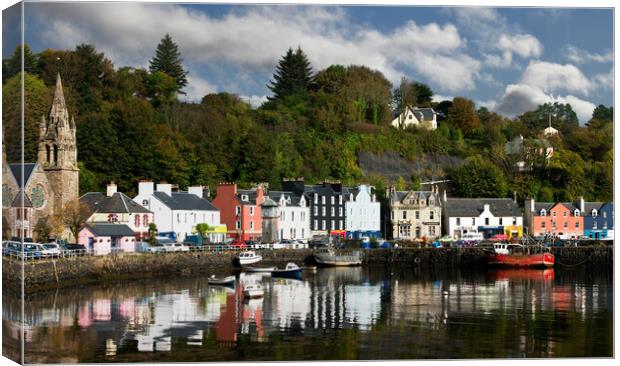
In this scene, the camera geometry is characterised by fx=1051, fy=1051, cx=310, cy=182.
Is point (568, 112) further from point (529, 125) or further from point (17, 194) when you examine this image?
point (17, 194)

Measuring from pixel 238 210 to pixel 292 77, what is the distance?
26.4ft

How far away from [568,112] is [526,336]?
830 inches

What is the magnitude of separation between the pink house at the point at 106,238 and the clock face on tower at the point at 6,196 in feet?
48.4

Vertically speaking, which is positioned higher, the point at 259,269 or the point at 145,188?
the point at 145,188

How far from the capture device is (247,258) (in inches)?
1443

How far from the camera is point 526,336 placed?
61.5 feet

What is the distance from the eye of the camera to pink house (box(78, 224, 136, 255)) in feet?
101

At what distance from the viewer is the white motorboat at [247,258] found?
36481 mm

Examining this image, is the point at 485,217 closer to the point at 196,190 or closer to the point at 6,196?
the point at 196,190

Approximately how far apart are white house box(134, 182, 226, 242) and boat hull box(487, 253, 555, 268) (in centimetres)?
1061

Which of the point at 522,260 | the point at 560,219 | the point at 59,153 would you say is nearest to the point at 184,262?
the point at 59,153

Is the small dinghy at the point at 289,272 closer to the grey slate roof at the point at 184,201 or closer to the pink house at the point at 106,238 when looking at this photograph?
the pink house at the point at 106,238

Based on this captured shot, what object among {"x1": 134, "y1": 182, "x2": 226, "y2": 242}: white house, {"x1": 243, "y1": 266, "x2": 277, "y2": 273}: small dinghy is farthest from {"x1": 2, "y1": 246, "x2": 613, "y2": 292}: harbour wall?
{"x1": 134, "y1": 182, "x2": 226, "y2": 242}: white house

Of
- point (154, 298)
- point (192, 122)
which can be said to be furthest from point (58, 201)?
point (192, 122)
